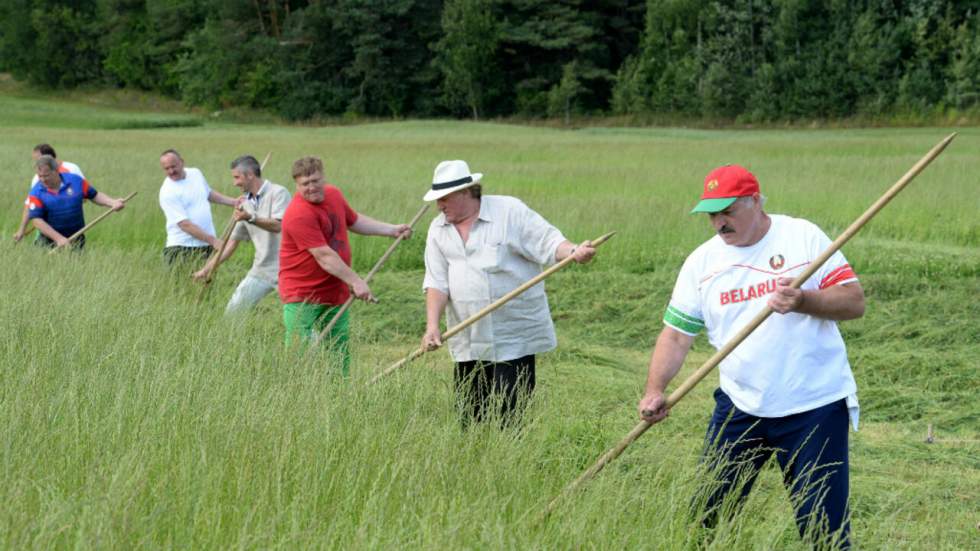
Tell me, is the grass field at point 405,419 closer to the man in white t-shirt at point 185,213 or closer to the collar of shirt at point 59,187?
the man in white t-shirt at point 185,213

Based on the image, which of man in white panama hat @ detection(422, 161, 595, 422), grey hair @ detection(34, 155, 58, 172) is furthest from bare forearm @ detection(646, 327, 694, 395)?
grey hair @ detection(34, 155, 58, 172)

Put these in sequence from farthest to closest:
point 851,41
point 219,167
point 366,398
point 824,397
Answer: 1. point 851,41
2. point 219,167
3. point 366,398
4. point 824,397

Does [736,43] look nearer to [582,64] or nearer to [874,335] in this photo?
[582,64]

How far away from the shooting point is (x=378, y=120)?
5838cm

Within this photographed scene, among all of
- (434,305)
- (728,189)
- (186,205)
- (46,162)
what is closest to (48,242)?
(46,162)

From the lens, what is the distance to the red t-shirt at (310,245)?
6.75 m

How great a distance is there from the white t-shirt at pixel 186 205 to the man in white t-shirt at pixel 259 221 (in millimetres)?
1640

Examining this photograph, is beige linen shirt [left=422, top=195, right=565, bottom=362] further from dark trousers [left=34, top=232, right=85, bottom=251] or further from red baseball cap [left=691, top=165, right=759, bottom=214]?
dark trousers [left=34, top=232, right=85, bottom=251]

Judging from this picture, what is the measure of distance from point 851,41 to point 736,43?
18.6ft

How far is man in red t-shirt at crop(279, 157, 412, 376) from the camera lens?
6.69m

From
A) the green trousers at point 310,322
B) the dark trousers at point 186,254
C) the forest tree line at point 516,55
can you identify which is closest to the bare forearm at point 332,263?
the green trousers at point 310,322

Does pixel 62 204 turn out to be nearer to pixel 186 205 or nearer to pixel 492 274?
pixel 186 205

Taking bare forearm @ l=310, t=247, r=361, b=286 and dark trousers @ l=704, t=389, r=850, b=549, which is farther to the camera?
bare forearm @ l=310, t=247, r=361, b=286

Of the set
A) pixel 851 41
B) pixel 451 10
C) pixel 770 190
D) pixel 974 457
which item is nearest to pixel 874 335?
pixel 974 457
